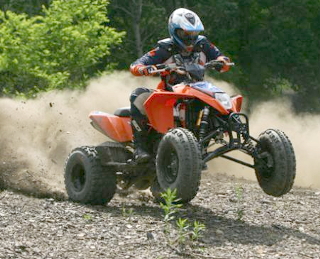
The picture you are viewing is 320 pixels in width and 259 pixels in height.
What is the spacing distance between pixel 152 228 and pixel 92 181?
1.97 m

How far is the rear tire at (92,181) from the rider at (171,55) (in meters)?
0.67

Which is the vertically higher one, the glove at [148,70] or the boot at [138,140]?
the glove at [148,70]

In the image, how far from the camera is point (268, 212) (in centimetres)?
988

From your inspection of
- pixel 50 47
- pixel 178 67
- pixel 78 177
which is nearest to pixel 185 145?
pixel 178 67

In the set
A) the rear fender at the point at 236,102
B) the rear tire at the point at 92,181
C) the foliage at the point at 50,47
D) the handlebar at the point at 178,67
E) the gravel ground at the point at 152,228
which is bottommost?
the gravel ground at the point at 152,228

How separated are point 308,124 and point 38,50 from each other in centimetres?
838

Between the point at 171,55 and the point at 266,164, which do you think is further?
the point at 171,55

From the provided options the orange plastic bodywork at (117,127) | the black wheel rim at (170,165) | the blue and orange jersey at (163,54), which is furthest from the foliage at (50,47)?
the black wheel rim at (170,165)

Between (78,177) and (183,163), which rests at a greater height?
(183,163)

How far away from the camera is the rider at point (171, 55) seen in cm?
933

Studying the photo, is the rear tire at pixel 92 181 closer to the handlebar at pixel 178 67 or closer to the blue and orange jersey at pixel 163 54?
the blue and orange jersey at pixel 163 54

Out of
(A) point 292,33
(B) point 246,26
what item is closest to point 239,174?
(A) point 292,33

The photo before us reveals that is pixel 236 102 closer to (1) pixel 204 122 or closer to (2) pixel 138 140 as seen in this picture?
(1) pixel 204 122

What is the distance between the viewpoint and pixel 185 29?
925cm
